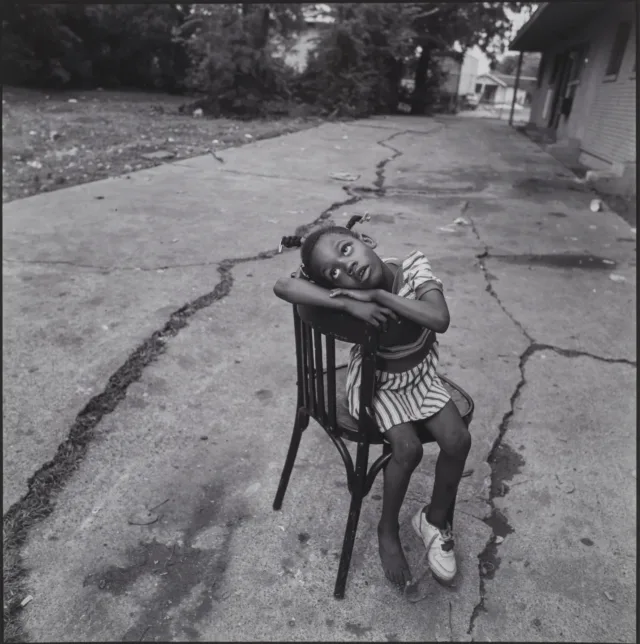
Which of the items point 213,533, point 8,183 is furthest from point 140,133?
point 213,533

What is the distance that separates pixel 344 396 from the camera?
1871mm

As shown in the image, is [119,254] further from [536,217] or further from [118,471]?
[536,217]

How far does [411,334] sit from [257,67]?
43.8 feet

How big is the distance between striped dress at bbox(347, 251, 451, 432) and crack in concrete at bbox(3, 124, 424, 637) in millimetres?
1176

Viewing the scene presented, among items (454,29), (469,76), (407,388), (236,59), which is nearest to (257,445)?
(407,388)

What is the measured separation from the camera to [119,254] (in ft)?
14.2

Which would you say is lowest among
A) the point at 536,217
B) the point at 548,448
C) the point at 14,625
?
the point at 14,625

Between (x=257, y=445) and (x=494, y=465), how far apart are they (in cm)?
99

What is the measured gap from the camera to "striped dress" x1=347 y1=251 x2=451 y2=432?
160cm

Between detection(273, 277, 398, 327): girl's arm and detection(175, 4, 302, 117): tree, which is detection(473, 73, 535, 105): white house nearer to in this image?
detection(175, 4, 302, 117): tree

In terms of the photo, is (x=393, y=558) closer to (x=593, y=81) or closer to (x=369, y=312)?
(x=369, y=312)

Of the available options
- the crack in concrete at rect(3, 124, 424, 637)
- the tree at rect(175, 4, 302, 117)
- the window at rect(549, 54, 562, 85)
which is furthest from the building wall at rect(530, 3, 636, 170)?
the tree at rect(175, 4, 302, 117)

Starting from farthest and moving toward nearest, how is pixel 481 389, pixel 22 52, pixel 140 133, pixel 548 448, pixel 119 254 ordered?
1. pixel 22 52
2. pixel 140 133
3. pixel 119 254
4. pixel 481 389
5. pixel 548 448

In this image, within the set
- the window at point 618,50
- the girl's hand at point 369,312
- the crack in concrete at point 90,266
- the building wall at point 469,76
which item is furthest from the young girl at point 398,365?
the building wall at point 469,76
